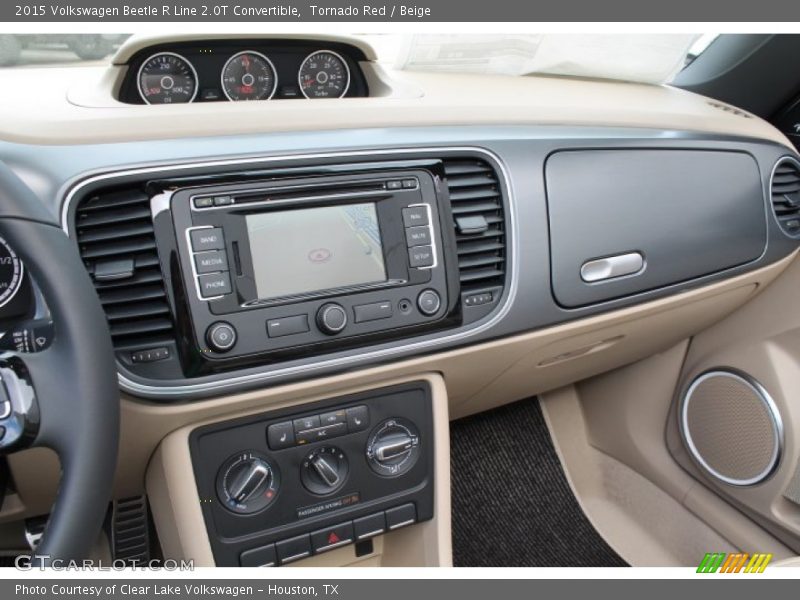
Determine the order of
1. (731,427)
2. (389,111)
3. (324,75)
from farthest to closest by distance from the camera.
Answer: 1. (731,427)
2. (324,75)
3. (389,111)

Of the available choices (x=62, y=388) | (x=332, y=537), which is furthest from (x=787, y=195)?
(x=62, y=388)

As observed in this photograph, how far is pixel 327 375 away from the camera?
1.03 meters

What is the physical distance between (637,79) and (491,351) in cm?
76

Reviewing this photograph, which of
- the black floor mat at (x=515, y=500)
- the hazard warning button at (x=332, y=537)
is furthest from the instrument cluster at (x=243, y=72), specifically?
the black floor mat at (x=515, y=500)

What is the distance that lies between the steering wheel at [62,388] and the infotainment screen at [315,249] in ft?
0.89

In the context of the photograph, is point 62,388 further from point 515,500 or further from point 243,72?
point 515,500

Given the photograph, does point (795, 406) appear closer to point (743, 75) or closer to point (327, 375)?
point (743, 75)

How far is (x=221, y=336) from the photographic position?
0.93 metres

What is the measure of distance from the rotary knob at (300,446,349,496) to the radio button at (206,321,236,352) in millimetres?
245

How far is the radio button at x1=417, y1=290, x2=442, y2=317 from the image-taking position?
105 centimetres

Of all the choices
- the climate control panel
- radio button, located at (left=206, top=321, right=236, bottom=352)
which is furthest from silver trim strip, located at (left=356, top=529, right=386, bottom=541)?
radio button, located at (left=206, top=321, right=236, bottom=352)

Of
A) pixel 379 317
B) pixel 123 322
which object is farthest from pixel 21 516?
pixel 379 317

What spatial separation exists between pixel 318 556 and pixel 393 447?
9.9 inches

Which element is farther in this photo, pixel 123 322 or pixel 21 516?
pixel 21 516
